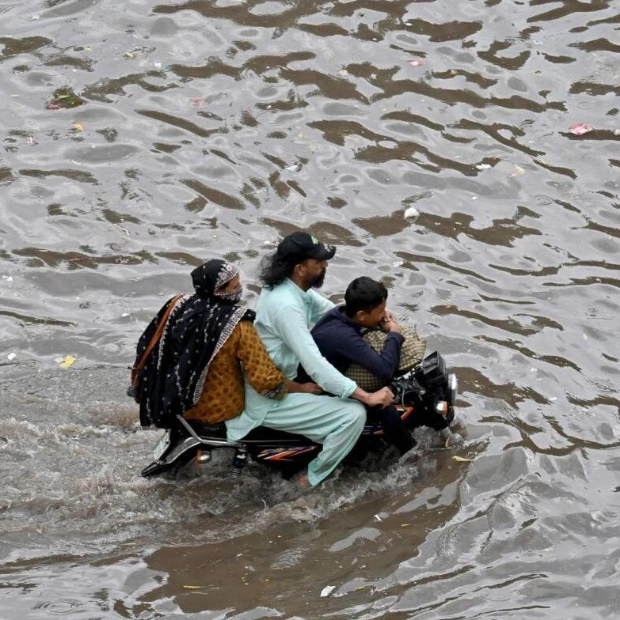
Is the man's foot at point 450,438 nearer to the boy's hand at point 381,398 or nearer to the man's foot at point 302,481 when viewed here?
the boy's hand at point 381,398

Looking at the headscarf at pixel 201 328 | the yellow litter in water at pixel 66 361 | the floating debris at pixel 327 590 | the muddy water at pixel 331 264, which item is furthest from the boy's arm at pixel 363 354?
the yellow litter in water at pixel 66 361

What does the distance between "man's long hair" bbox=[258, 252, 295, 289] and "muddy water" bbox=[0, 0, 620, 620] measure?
4.28ft

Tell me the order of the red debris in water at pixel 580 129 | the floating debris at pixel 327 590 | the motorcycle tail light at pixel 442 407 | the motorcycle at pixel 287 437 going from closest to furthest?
the floating debris at pixel 327 590
the motorcycle at pixel 287 437
the motorcycle tail light at pixel 442 407
the red debris in water at pixel 580 129

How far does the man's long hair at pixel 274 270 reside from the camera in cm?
619

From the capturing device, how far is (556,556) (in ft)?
19.4

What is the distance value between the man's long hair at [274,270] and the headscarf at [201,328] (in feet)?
0.72

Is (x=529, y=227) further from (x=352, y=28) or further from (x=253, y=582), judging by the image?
(x=253, y=582)

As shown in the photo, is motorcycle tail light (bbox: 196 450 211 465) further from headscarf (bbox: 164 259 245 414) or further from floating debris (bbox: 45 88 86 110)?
floating debris (bbox: 45 88 86 110)

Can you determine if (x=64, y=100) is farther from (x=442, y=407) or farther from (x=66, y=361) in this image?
(x=442, y=407)

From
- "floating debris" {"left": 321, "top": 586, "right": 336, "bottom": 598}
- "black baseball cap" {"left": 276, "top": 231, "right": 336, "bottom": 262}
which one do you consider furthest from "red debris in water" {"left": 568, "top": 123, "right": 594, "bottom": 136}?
"floating debris" {"left": 321, "top": 586, "right": 336, "bottom": 598}

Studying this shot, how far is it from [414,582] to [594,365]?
263cm

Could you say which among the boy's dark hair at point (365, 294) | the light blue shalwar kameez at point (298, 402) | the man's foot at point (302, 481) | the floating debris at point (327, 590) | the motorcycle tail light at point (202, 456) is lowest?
the floating debris at point (327, 590)

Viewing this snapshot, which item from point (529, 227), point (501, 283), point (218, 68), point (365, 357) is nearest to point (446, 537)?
point (365, 357)

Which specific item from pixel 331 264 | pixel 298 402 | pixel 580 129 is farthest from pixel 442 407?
pixel 580 129
